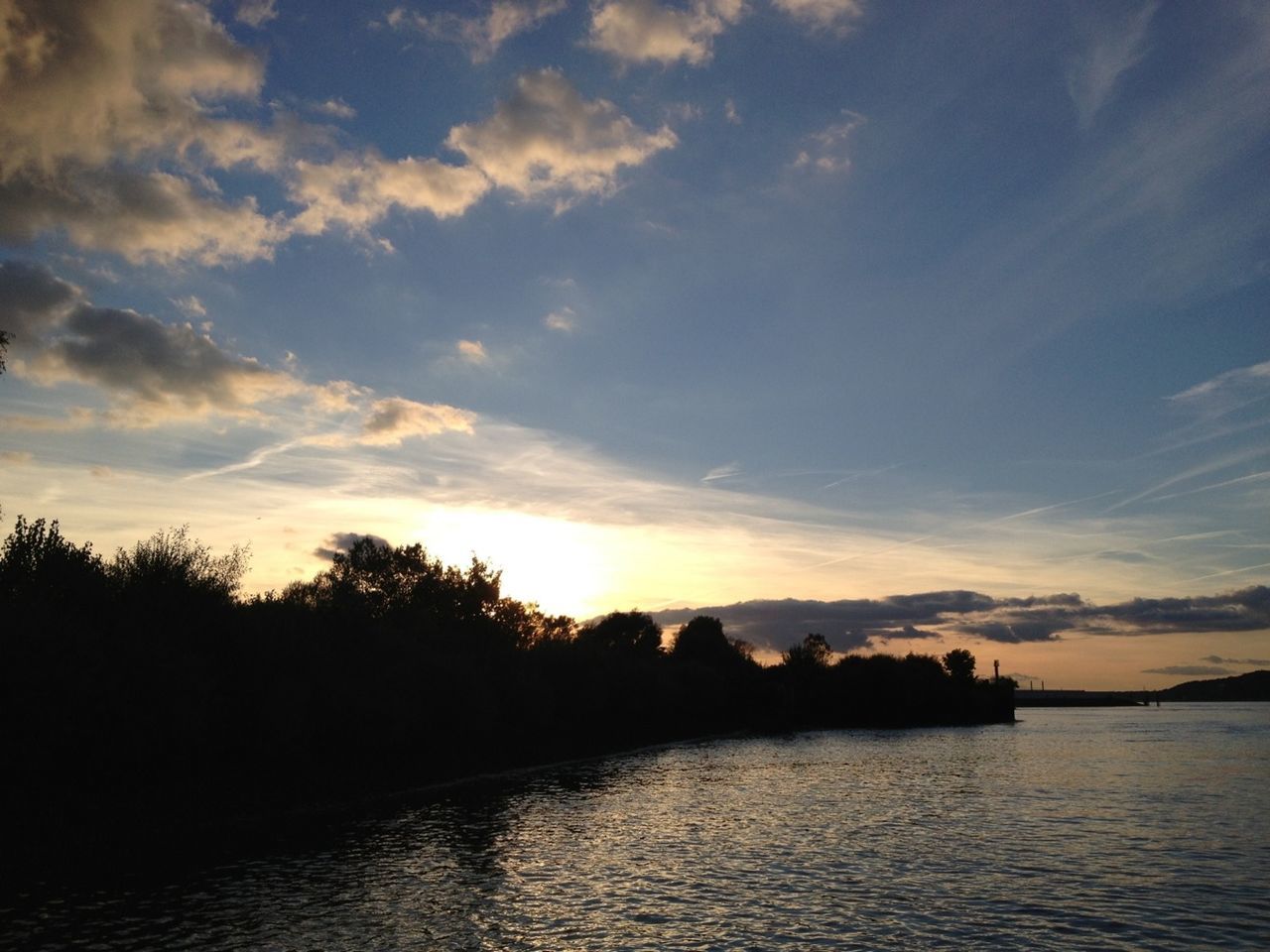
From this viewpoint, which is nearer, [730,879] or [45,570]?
[730,879]

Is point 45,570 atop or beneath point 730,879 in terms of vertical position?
atop

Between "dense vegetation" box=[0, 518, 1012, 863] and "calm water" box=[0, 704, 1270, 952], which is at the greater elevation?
"dense vegetation" box=[0, 518, 1012, 863]

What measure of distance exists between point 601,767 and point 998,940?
236 feet

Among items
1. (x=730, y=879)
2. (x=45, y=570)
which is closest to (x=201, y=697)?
(x=45, y=570)

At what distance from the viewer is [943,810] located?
6084 cm

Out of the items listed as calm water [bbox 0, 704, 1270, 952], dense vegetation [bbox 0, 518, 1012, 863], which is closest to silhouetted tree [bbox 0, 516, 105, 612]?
dense vegetation [bbox 0, 518, 1012, 863]

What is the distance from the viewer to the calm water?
94.0 ft

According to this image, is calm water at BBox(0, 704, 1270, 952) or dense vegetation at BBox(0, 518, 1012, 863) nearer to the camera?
calm water at BBox(0, 704, 1270, 952)

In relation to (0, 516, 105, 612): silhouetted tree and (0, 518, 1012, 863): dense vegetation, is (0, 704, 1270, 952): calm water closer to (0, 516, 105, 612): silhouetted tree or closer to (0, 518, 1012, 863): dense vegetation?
(0, 518, 1012, 863): dense vegetation

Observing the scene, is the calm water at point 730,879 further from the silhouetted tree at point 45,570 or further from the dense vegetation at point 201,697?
the silhouetted tree at point 45,570

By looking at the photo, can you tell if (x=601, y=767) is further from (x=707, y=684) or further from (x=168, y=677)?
(x=707, y=684)

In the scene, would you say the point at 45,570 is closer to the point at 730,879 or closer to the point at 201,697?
the point at 201,697

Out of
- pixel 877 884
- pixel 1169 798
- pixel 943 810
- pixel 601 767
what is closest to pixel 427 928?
pixel 877 884

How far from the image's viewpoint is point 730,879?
3762cm
